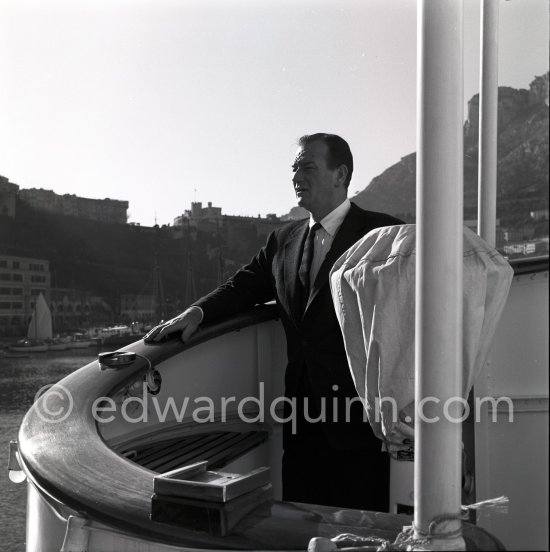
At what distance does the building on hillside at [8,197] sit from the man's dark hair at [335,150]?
25.4 m

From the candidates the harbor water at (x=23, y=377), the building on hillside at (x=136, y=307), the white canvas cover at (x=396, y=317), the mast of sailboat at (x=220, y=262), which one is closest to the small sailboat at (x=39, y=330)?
the harbor water at (x=23, y=377)

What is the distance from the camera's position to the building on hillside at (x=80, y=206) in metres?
24.0

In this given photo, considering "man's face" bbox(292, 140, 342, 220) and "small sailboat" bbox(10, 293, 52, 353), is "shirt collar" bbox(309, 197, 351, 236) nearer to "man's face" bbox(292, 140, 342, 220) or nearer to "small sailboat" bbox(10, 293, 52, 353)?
"man's face" bbox(292, 140, 342, 220)

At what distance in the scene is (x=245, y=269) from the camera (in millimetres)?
1636

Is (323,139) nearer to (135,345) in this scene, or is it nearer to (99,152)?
(135,345)

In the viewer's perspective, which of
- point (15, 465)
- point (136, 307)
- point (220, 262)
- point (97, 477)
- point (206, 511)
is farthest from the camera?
point (136, 307)

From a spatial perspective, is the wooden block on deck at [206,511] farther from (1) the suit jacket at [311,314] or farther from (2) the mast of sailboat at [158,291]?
(2) the mast of sailboat at [158,291]

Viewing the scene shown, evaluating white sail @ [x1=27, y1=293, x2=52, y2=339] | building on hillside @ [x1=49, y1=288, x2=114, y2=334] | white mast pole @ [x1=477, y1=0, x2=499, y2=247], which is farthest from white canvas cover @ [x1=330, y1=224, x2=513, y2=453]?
white sail @ [x1=27, y1=293, x2=52, y2=339]

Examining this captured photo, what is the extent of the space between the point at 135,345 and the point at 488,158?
81cm

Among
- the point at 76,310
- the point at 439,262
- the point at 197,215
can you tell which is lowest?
the point at 76,310

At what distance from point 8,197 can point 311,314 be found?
87.3 ft

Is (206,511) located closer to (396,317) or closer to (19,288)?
(396,317)

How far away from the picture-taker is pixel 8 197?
84.7 ft

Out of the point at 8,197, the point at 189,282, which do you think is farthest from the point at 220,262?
the point at 8,197
